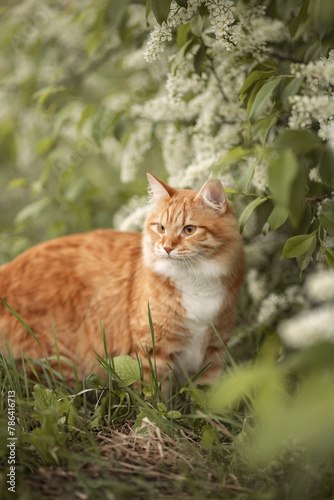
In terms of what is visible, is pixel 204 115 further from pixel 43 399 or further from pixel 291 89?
pixel 43 399

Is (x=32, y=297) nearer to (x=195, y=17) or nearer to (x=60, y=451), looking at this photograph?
(x=60, y=451)

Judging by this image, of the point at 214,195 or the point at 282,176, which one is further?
the point at 214,195

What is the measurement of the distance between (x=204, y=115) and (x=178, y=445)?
1307 mm

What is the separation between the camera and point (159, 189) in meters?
1.88

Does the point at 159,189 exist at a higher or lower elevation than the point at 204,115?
lower

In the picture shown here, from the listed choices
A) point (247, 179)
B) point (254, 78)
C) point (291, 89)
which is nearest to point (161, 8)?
point (254, 78)

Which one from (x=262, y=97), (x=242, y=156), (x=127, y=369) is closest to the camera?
(x=262, y=97)

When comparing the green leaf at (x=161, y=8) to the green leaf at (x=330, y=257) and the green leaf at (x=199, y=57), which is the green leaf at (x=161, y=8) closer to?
the green leaf at (x=199, y=57)

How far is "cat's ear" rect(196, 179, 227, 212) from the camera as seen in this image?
1.71 meters

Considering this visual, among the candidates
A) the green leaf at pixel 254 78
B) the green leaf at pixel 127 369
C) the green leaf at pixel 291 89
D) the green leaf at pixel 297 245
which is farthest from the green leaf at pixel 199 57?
the green leaf at pixel 127 369

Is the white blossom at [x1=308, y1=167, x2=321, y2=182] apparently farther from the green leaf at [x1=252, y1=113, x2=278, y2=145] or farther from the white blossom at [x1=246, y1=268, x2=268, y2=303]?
the white blossom at [x1=246, y1=268, x2=268, y2=303]

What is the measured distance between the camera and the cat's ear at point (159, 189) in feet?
6.10

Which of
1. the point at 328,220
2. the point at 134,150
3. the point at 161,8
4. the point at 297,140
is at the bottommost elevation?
the point at 328,220

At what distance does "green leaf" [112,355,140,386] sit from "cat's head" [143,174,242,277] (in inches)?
13.6
